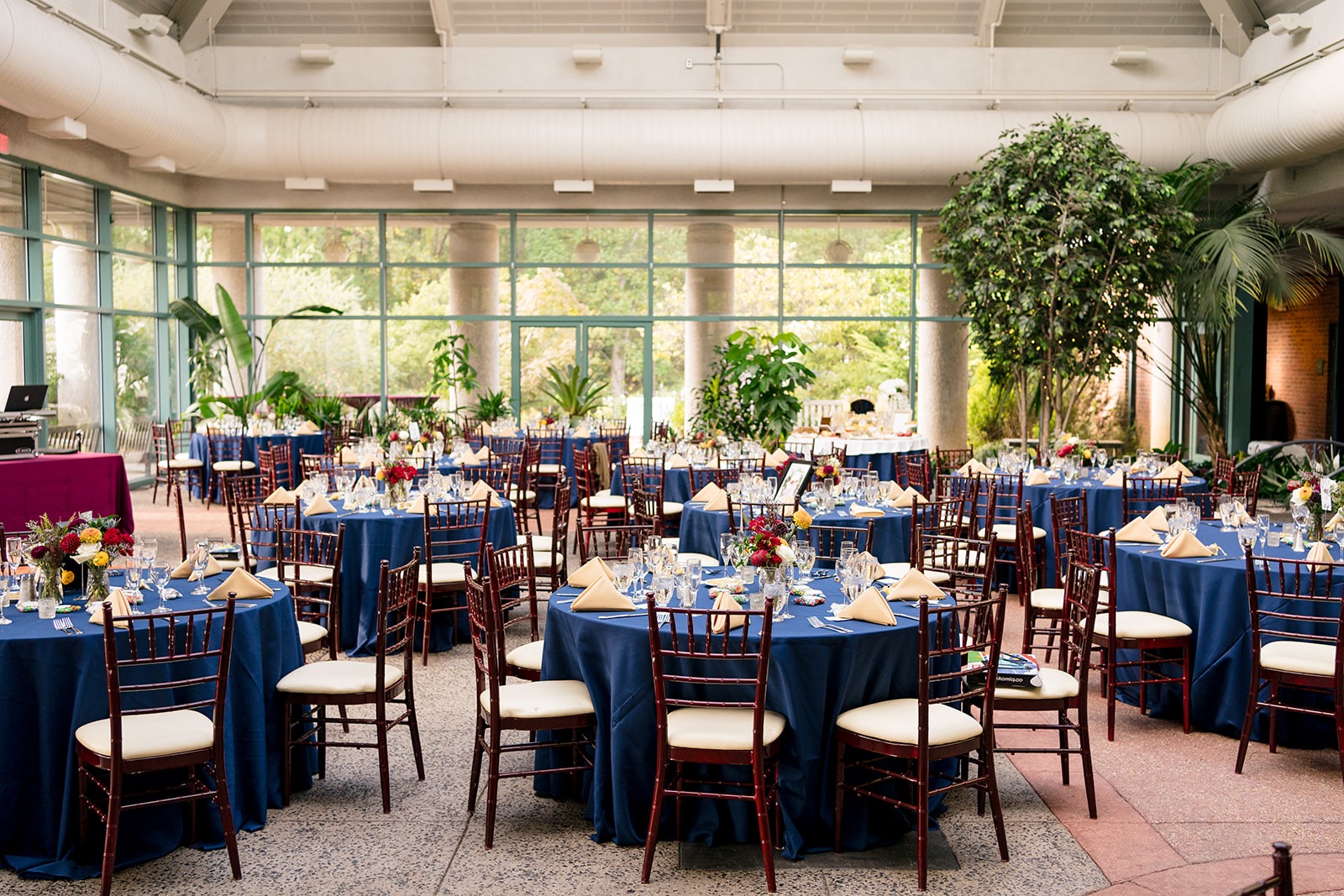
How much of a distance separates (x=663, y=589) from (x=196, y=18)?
12.0 m

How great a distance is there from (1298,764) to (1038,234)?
7835 millimetres

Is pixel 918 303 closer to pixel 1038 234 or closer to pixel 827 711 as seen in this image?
pixel 1038 234

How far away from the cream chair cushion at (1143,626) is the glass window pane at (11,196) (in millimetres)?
10820

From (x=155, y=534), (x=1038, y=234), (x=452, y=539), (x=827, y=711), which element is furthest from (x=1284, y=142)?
(x=155, y=534)

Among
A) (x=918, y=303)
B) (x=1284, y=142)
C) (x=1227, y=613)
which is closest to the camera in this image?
(x=1227, y=613)

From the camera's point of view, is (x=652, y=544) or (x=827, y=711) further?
(x=652, y=544)

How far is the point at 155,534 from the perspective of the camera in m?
11.2

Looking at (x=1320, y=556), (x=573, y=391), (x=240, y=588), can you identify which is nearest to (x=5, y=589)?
(x=240, y=588)

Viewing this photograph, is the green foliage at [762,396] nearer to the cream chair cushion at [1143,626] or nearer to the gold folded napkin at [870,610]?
the cream chair cushion at [1143,626]

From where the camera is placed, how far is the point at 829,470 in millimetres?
8242

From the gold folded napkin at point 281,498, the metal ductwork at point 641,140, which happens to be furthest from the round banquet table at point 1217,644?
the metal ductwork at point 641,140

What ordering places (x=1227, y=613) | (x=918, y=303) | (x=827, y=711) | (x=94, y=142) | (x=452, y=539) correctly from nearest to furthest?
(x=827, y=711)
(x=1227, y=613)
(x=452, y=539)
(x=94, y=142)
(x=918, y=303)

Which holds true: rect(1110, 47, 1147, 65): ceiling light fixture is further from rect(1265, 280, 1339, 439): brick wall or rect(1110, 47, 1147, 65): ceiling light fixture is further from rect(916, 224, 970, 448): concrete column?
rect(1265, 280, 1339, 439): brick wall

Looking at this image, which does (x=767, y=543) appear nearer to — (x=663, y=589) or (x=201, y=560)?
(x=663, y=589)
